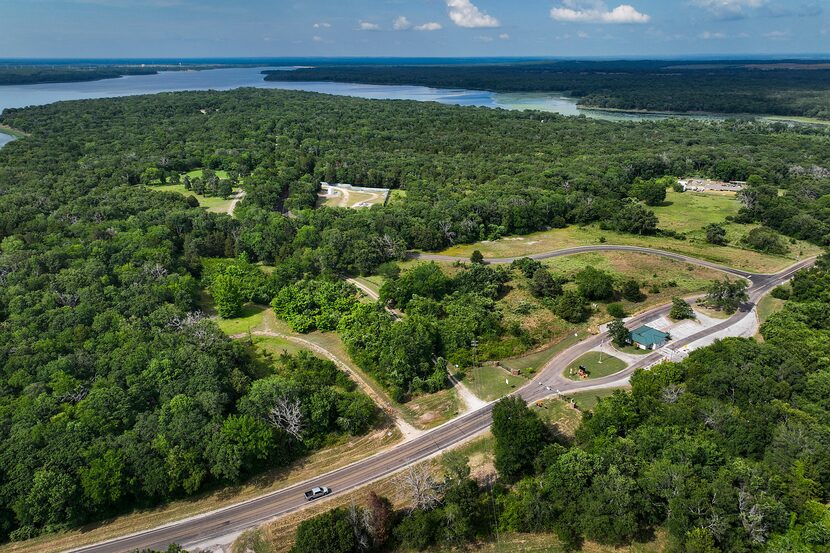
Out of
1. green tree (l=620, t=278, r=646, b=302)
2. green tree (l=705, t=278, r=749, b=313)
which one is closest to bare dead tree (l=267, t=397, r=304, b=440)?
green tree (l=620, t=278, r=646, b=302)

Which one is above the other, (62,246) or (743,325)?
(62,246)

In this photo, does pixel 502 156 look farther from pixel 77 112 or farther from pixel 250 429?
pixel 77 112

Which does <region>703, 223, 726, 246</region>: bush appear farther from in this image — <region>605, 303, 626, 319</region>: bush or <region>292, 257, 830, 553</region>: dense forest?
<region>292, 257, 830, 553</region>: dense forest

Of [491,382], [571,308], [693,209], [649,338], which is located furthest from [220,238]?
[693,209]

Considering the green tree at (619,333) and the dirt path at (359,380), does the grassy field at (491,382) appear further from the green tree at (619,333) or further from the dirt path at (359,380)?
the green tree at (619,333)

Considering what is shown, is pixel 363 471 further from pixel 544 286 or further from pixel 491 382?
pixel 544 286

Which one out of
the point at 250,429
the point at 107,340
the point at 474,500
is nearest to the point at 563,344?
the point at 474,500
